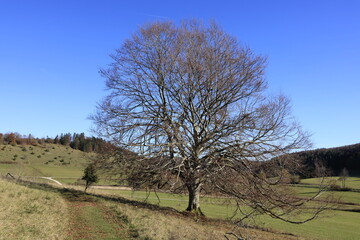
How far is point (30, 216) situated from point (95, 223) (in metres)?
2.35

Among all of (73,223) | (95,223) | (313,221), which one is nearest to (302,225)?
(313,221)

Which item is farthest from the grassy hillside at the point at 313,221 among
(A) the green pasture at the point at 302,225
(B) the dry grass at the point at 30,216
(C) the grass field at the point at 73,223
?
(B) the dry grass at the point at 30,216

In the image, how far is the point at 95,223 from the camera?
11156mm

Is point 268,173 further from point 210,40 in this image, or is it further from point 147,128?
point 210,40

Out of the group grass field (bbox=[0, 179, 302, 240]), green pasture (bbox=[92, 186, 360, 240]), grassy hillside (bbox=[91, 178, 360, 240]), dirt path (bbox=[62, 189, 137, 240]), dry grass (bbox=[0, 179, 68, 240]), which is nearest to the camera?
dry grass (bbox=[0, 179, 68, 240])

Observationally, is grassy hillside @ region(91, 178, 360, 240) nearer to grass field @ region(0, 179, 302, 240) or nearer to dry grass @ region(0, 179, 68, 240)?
grass field @ region(0, 179, 302, 240)

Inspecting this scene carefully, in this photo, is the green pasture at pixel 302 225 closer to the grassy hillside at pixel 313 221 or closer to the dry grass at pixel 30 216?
the grassy hillside at pixel 313 221

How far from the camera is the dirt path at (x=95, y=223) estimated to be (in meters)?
9.38

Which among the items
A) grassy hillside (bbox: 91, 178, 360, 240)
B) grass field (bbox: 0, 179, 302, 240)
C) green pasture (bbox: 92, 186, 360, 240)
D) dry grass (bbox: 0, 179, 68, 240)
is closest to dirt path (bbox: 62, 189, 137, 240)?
grass field (bbox: 0, 179, 302, 240)

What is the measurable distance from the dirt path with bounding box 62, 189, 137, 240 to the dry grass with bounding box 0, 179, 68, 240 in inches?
16.3

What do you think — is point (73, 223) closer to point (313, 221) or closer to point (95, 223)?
point (95, 223)

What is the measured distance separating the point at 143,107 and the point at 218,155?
5.10 meters

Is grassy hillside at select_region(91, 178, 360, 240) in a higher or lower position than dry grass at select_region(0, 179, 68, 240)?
lower

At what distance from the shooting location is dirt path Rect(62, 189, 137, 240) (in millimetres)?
9383
